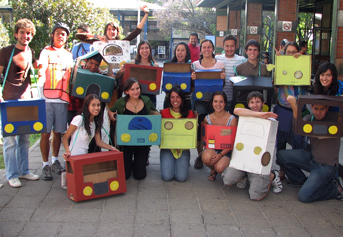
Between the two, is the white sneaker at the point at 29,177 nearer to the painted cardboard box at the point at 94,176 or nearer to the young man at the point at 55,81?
the young man at the point at 55,81

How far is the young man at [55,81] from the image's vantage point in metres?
4.52

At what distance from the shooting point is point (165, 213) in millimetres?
3768

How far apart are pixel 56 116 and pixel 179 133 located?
1.57 m

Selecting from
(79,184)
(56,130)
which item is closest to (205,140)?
(79,184)

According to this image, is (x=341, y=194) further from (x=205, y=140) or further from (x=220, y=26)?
(x=220, y=26)

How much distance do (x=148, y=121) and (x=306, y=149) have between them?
77.9 inches

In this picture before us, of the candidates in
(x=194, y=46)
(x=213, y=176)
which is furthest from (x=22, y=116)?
(x=194, y=46)

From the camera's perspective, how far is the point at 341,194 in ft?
13.8

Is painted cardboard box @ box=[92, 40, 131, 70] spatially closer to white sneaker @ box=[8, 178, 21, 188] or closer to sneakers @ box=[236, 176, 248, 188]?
white sneaker @ box=[8, 178, 21, 188]

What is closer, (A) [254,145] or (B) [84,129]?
(A) [254,145]

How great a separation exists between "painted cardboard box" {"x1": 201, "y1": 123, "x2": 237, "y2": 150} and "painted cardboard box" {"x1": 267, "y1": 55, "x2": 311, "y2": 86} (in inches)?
34.5

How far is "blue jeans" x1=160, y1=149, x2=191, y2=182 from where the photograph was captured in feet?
15.4

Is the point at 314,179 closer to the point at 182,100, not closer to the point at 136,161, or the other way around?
the point at 182,100

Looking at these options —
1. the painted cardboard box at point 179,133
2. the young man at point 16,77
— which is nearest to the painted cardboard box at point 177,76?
the painted cardboard box at point 179,133
